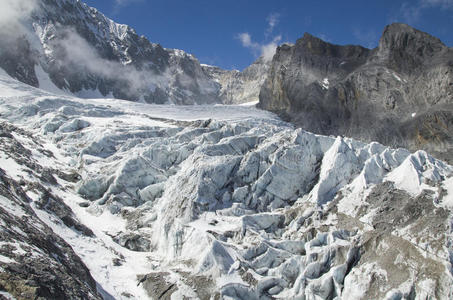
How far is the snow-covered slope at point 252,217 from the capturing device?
92.8 feet

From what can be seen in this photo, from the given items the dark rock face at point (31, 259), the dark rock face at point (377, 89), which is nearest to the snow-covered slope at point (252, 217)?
the dark rock face at point (31, 259)

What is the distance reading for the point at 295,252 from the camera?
33.2 meters

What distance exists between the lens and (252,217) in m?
37.6

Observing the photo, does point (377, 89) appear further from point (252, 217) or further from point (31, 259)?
point (31, 259)

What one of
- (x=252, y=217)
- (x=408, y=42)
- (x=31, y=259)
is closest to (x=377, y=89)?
(x=408, y=42)

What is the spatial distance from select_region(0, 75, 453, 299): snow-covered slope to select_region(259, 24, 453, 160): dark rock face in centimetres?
4513

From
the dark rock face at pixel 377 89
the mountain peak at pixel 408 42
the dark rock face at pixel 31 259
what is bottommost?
the dark rock face at pixel 31 259

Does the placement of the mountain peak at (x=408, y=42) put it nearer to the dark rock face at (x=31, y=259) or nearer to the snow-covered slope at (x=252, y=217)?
the snow-covered slope at (x=252, y=217)

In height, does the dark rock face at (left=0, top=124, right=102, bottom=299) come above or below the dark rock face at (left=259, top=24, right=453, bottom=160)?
below

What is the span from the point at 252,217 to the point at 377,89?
250 ft

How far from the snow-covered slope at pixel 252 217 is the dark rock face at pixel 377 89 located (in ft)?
148

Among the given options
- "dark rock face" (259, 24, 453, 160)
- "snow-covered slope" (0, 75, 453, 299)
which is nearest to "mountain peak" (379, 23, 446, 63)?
"dark rock face" (259, 24, 453, 160)

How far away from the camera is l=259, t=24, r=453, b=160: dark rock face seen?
275ft

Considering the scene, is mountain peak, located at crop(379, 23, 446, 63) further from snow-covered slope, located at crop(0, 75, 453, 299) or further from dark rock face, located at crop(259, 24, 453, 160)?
snow-covered slope, located at crop(0, 75, 453, 299)
